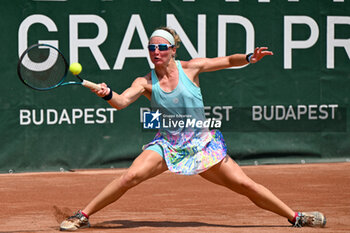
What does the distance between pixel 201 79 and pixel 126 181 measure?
4.01 meters

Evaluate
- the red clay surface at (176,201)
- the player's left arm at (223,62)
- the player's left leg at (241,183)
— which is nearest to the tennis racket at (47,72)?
the player's left arm at (223,62)

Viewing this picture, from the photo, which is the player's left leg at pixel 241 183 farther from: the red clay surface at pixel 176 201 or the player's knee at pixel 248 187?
the red clay surface at pixel 176 201

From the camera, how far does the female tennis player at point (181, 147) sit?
495 centimetres

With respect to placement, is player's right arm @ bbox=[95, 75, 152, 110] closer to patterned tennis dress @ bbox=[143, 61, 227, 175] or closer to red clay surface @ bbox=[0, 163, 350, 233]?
patterned tennis dress @ bbox=[143, 61, 227, 175]

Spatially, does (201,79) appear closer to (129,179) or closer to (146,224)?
(146,224)

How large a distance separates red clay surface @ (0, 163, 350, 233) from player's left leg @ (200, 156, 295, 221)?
0.18 metres

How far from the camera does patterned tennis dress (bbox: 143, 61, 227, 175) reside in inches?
197

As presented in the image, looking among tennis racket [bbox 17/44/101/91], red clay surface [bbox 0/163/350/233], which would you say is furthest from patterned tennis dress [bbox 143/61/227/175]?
tennis racket [bbox 17/44/101/91]

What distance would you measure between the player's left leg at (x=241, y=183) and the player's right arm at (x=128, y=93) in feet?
2.35

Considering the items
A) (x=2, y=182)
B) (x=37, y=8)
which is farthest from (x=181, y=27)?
(x=2, y=182)

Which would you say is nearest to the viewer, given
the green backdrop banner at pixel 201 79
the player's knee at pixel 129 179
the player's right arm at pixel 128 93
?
the player's right arm at pixel 128 93

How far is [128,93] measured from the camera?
495 cm

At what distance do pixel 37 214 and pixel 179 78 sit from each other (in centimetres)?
179

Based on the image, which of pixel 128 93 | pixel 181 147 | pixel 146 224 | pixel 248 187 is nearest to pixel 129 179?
pixel 181 147
